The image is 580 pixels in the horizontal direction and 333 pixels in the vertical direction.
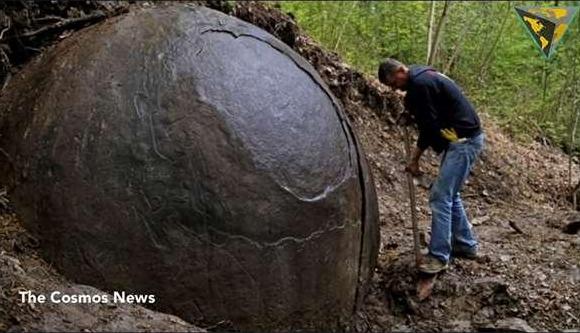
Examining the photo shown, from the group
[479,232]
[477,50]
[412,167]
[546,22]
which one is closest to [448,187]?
[412,167]

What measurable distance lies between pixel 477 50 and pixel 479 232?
17.0 feet

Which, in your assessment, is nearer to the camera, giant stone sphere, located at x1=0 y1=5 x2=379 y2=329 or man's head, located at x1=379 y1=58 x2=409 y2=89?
giant stone sphere, located at x1=0 y1=5 x2=379 y2=329

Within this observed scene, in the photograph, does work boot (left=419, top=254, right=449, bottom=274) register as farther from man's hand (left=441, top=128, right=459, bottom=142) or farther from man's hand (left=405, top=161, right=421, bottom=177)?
man's hand (left=441, top=128, right=459, bottom=142)

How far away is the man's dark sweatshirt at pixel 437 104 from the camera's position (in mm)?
4855

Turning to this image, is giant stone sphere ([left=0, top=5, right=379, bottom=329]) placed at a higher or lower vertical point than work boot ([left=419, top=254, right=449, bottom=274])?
higher

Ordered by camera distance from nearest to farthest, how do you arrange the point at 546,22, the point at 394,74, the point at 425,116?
the point at 394,74, the point at 425,116, the point at 546,22

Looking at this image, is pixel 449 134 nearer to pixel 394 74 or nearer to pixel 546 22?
pixel 394 74

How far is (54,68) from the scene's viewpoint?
426cm

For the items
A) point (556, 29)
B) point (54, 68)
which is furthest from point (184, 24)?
point (556, 29)

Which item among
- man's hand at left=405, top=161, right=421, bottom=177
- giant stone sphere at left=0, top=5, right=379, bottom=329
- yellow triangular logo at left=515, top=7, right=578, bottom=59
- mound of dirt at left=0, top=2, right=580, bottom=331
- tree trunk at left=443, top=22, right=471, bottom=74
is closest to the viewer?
giant stone sphere at left=0, top=5, right=379, bottom=329

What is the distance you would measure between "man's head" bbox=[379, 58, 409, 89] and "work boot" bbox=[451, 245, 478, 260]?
1.48 meters

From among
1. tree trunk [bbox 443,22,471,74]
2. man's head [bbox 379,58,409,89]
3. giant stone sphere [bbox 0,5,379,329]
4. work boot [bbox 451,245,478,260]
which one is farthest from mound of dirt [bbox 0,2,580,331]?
man's head [bbox 379,58,409,89]

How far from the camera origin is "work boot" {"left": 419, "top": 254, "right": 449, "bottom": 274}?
5.07m

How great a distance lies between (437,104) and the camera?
4.94 meters
